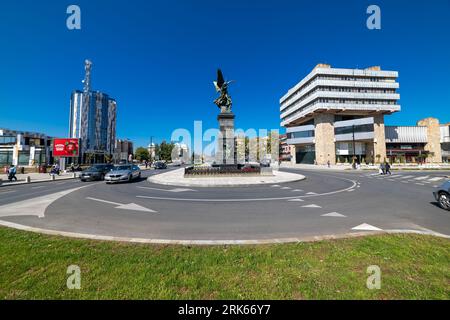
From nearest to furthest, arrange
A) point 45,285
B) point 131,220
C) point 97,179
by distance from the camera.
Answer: point 45,285, point 131,220, point 97,179

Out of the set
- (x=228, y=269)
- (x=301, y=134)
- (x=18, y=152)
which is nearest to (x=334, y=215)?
(x=228, y=269)

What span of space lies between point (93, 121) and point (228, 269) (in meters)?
118

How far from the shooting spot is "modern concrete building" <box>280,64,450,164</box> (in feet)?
167

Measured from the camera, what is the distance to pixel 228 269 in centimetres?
305

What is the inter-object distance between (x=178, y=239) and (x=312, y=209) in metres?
5.25

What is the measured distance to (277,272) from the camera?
2979 mm

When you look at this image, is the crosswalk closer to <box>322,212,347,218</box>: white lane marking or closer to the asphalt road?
the asphalt road

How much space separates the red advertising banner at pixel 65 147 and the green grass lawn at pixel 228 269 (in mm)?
31692

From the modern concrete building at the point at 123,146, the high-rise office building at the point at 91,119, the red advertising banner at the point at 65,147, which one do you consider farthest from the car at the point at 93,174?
the modern concrete building at the point at 123,146

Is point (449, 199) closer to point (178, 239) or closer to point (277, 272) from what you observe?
point (277, 272)

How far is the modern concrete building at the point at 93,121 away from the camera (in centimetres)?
9294

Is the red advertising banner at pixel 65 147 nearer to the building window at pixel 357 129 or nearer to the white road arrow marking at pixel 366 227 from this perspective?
the white road arrow marking at pixel 366 227

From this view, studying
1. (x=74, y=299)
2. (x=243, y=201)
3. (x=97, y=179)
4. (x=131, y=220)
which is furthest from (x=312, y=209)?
(x=97, y=179)

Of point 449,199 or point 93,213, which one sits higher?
point 449,199
